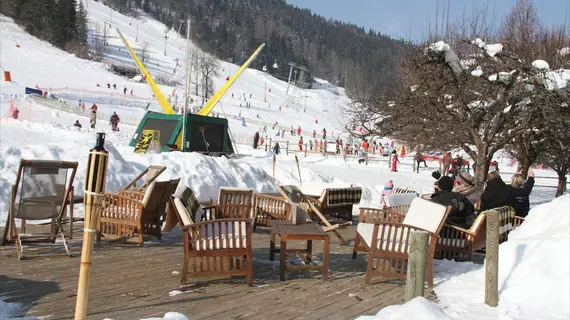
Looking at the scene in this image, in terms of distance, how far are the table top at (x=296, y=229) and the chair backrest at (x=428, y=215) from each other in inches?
43.2

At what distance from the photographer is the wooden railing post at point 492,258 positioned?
382 cm

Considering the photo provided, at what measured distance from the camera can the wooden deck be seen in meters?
3.79

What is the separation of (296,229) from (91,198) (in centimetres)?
285

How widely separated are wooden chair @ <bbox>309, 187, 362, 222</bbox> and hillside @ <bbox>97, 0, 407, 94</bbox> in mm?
118386

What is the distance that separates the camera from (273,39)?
15325 cm

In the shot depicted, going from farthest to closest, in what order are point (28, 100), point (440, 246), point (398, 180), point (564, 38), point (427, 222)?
point (28, 100), point (398, 180), point (564, 38), point (440, 246), point (427, 222)

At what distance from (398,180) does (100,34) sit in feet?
353

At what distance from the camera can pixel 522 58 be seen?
9.70m

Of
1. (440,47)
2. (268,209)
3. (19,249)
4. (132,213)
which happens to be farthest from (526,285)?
(440,47)

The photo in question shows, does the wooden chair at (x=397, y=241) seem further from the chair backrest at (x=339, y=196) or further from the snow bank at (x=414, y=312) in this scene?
the chair backrest at (x=339, y=196)

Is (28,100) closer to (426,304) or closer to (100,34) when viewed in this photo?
(426,304)

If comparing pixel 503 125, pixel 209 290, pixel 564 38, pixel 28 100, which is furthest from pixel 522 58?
pixel 28 100

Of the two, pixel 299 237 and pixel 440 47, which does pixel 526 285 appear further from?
pixel 440 47

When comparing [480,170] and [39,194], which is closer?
[39,194]
